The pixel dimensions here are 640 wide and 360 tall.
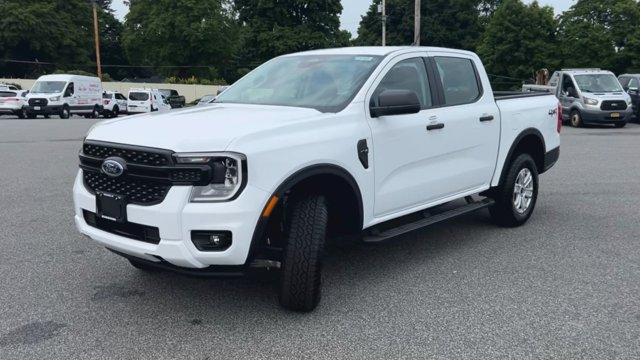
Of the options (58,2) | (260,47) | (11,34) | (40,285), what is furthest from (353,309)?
(58,2)

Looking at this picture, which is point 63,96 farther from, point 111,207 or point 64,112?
point 111,207

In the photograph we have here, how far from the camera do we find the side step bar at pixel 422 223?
15.2 feet

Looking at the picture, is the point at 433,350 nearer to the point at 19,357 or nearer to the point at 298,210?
Answer: the point at 298,210

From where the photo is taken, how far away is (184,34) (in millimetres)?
59625

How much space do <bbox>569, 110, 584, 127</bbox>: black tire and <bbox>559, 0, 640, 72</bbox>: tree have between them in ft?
68.2

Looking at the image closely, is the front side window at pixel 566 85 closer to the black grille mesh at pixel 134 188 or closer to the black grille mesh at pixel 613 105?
the black grille mesh at pixel 613 105

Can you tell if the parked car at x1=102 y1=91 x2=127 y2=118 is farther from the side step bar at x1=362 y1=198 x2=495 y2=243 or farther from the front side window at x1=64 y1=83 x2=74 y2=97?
the side step bar at x1=362 y1=198 x2=495 y2=243

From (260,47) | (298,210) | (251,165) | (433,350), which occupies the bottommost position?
(433,350)

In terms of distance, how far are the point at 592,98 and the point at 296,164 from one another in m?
18.6

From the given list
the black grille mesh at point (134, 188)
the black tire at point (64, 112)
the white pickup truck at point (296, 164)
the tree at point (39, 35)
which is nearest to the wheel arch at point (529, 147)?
the white pickup truck at point (296, 164)

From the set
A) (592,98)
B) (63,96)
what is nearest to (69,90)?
(63,96)

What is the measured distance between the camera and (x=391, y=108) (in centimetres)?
449

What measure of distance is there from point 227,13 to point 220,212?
63.6 meters

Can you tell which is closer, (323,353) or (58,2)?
(323,353)
